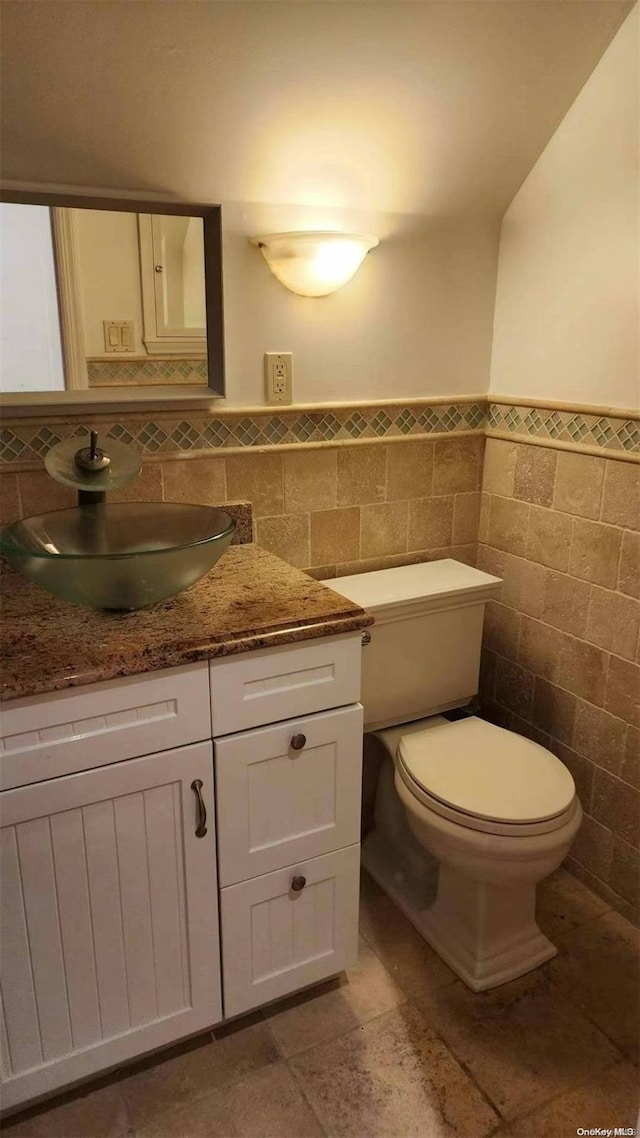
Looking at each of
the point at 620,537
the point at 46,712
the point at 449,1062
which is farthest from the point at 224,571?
the point at 449,1062

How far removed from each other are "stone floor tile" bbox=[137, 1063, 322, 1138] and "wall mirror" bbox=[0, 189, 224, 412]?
4.53 ft

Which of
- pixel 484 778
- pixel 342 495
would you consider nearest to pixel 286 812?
pixel 484 778

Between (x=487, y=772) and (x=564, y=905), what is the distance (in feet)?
1.72

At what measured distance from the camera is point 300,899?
1.56 m

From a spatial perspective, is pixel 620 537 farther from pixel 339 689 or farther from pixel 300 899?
pixel 300 899

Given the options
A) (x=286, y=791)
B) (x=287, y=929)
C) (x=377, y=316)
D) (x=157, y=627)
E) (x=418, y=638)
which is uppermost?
(x=377, y=316)

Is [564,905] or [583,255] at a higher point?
[583,255]

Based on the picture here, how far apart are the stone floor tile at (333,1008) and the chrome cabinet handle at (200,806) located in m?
0.55

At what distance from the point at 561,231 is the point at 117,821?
1624 millimetres

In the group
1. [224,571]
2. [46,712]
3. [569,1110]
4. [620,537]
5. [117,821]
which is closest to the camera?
[46,712]

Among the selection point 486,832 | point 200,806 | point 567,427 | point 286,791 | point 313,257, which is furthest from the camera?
point 567,427

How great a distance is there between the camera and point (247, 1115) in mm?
1448

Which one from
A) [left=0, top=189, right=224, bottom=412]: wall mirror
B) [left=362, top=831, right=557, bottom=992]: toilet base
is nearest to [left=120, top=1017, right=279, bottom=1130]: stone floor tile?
[left=362, top=831, right=557, bottom=992]: toilet base

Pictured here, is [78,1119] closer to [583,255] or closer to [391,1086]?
[391,1086]
